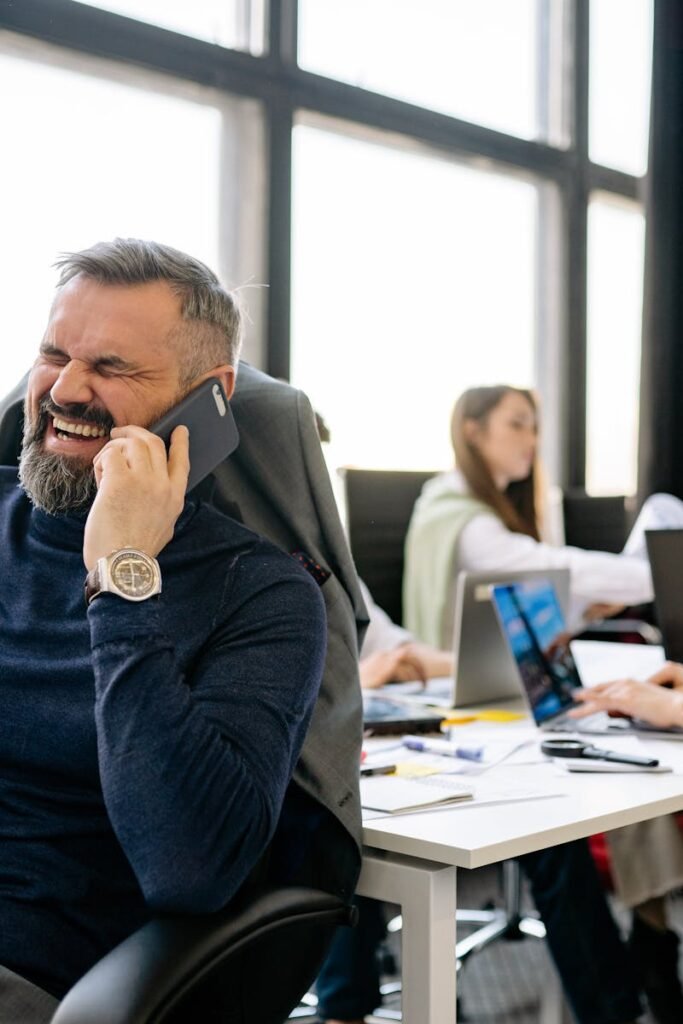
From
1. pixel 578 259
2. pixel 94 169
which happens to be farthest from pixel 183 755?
pixel 578 259

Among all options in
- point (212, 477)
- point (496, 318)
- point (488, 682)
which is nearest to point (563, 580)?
point (488, 682)

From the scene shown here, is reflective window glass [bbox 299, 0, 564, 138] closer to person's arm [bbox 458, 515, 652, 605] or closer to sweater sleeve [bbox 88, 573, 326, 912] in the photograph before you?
person's arm [bbox 458, 515, 652, 605]

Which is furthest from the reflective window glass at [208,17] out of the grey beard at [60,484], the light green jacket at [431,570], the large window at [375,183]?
the grey beard at [60,484]

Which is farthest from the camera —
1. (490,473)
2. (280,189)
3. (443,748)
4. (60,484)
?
(280,189)

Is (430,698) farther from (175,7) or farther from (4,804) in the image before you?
(175,7)

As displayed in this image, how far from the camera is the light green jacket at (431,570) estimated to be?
3.23m

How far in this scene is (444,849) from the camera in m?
1.23

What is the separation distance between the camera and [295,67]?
387 cm

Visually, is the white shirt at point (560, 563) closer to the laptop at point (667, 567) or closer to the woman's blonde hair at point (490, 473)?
the woman's blonde hair at point (490, 473)

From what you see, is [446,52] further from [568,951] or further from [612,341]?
[568,951]

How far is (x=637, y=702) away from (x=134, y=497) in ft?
3.17

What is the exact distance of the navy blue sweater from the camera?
3.52 feet

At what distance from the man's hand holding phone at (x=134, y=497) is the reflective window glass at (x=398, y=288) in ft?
8.59

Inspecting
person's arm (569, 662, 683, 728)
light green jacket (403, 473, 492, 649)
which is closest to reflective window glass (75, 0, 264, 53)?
light green jacket (403, 473, 492, 649)
